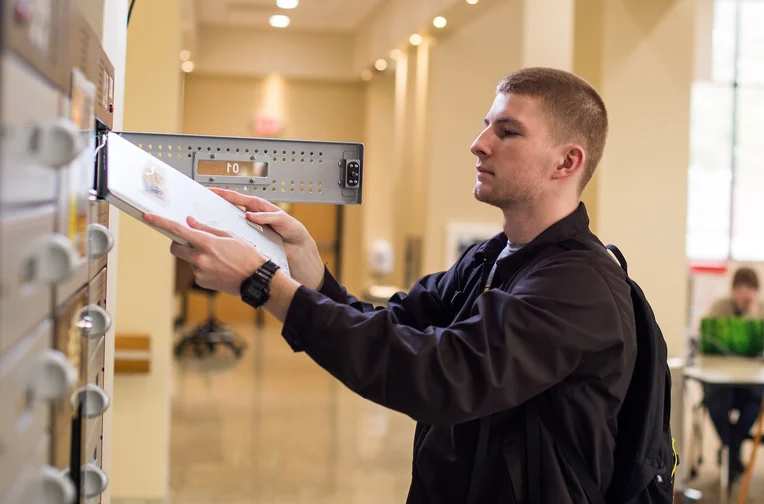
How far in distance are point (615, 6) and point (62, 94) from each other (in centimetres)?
429

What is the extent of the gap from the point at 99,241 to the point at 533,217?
890 mm

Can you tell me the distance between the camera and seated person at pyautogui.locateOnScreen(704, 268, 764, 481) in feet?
16.4

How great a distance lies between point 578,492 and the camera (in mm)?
1516

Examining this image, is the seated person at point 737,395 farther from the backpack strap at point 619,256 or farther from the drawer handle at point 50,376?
the drawer handle at point 50,376

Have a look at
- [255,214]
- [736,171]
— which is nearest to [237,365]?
[736,171]

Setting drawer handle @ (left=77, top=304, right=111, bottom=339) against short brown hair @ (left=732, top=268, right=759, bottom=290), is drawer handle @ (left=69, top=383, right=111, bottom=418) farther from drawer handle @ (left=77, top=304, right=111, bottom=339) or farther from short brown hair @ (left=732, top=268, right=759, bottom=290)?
short brown hair @ (left=732, top=268, right=759, bottom=290)

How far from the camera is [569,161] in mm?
1694

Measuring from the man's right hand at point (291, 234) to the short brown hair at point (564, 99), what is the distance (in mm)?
520

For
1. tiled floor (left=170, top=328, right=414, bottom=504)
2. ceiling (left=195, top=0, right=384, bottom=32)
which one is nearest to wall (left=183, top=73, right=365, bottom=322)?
ceiling (left=195, top=0, right=384, bottom=32)

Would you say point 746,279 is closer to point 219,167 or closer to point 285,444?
point 285,444

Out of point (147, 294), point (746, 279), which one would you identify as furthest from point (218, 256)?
point (746, 279)

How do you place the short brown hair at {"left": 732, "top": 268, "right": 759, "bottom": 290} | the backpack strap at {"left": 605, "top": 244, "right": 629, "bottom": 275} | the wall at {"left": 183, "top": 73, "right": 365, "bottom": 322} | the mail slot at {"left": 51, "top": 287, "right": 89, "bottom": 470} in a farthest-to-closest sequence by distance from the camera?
the wall at {"left": 183, "top": 73, "right": 365, "bottom": 322} → the short brown hair at {"left": 732, "top": 268, "right": 759, "bottom": 290} → the backpack strap at {"left": 605, "top": 244, "right": 629, "bottom": 275} → the mail slot at {"left": 51, "top": 287, "right": 89, "bottom": 470}

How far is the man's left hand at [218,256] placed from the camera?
1.34 meters

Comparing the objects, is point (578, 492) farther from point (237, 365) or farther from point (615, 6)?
point (237, 365)
